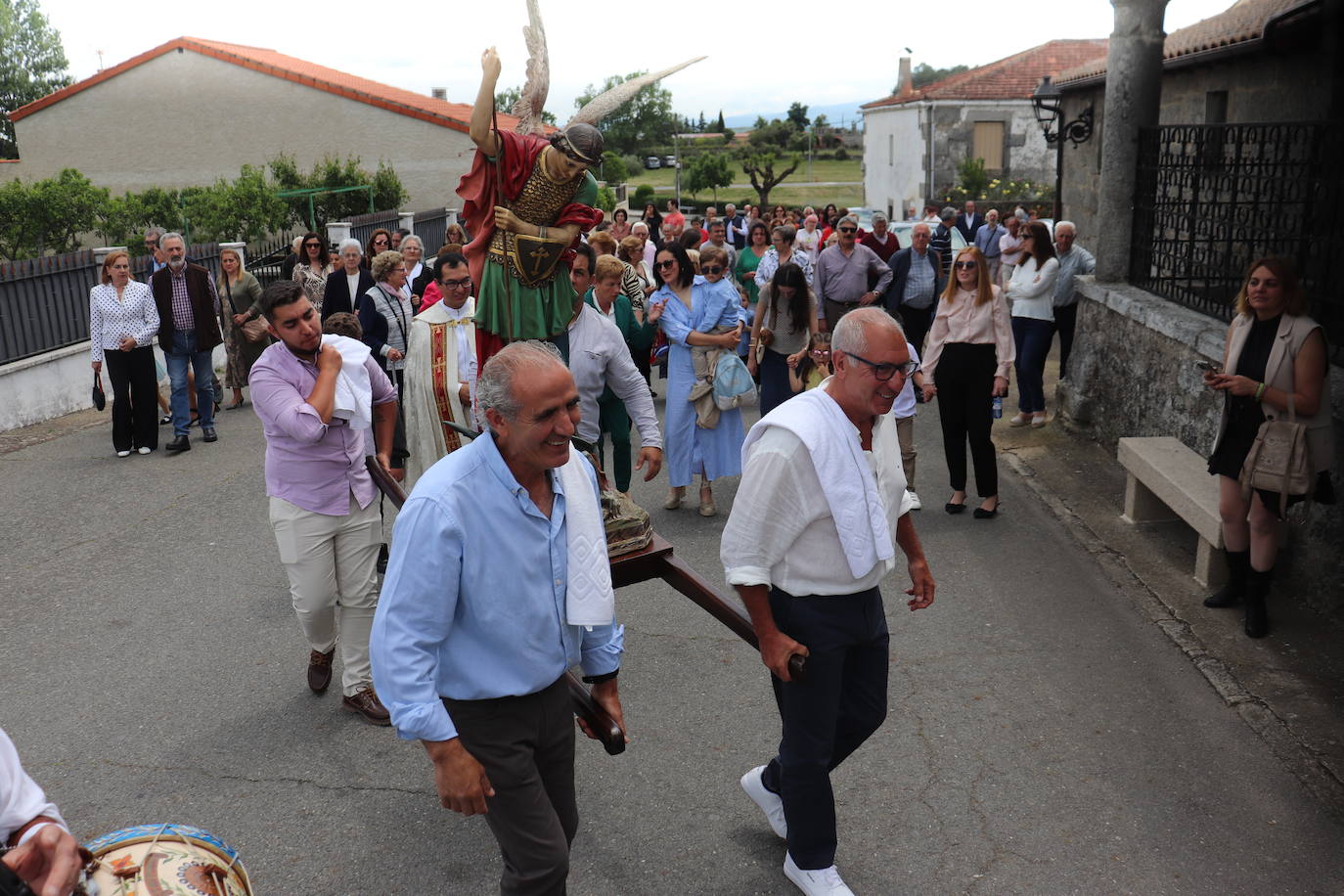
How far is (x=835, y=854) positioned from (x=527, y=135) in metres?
3.26

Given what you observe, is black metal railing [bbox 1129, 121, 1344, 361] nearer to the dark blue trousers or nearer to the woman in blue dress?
the woman in blue dress

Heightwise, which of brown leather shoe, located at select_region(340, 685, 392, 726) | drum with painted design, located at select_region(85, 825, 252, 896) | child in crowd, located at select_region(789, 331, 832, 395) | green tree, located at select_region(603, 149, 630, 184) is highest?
green tree, located at select_region(603, 149, 630, 184)

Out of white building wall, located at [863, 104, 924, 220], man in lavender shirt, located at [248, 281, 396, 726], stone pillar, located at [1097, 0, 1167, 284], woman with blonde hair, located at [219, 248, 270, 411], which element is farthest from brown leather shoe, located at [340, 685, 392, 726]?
white building wall, located at [863, 104, 924, 220]

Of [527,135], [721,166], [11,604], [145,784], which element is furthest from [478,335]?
[721,166]

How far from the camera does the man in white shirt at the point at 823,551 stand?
3.45 meters

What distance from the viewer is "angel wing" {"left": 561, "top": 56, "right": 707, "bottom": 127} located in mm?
5070

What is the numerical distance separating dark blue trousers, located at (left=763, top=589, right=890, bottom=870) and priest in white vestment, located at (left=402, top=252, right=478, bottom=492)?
9.36 ft

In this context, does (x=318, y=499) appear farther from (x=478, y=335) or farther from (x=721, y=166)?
(x=721, y=166)

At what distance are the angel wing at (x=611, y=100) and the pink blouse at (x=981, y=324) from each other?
3.21 m

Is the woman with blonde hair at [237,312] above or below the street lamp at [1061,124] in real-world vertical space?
below

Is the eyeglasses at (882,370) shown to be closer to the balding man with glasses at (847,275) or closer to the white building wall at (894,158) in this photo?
the balding man with glasses at (847,275)

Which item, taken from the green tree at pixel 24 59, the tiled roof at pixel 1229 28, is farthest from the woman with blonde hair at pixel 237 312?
the green tree at pixel 24 59

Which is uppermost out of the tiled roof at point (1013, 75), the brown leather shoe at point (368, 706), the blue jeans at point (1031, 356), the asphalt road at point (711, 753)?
the tiled roof at point (1013, 75)

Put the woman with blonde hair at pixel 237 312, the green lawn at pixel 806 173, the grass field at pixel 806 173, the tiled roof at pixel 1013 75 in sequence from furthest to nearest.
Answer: the grass field at pixel 806 173 < the green lawn at pixel 806 173 < the tiled roof at pixel 1013 75 < the woman with blonde hair at pixel 237 312
